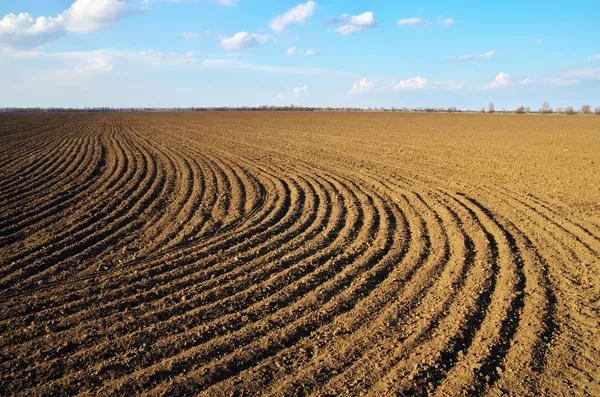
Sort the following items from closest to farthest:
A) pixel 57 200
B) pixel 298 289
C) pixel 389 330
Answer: pixel 389 330
pixel 298 289
pixel 57 200

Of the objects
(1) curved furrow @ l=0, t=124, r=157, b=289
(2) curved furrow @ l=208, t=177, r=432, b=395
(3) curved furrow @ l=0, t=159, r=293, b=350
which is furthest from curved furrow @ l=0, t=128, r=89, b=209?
(2) curved furrow @ l=208, t=177, r=432, b=395

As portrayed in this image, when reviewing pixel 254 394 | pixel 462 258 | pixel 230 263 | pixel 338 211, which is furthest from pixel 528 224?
pixel 254 394

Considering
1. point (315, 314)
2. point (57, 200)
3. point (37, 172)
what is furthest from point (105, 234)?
point (37, 172)

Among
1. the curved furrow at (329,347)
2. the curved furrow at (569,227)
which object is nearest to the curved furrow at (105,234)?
the curved furrow at (329,347)

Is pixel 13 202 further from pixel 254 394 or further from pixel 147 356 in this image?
pixel 254 394

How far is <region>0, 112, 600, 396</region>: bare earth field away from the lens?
3730 millimetres

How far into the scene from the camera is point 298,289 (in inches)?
209

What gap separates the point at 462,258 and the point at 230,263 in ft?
12.3

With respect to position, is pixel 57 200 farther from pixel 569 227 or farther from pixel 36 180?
pixel 569 227

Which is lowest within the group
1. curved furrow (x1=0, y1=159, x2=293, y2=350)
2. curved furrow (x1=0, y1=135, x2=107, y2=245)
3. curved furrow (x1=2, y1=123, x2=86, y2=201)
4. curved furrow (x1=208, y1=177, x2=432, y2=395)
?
curved furrow (x1=208, y1=177, x2=432, y2=395)

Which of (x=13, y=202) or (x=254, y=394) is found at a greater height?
(x=13, y=202)

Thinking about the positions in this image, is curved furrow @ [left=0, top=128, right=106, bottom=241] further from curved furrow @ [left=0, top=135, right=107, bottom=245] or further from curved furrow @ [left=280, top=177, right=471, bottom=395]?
curved furrow @ [left=280, top=177, right=471, bottom=395]

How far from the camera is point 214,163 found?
15430mm

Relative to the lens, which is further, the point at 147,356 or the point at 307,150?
the point at 307,150
